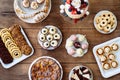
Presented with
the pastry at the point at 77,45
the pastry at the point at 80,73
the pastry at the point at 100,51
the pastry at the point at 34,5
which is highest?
the pastry at the point at 34,5

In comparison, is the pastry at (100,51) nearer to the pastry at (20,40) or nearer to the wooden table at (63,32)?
the wooden table at (63,32)

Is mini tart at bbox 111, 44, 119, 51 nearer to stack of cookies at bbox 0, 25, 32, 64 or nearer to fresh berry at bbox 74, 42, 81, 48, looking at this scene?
fresh berry at bbox 74, 42, 81, 48

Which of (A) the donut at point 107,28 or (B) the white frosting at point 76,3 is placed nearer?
(B) the white frosting at point 76,3

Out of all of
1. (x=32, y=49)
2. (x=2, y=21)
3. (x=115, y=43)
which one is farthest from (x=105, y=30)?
(x=2, y=21)

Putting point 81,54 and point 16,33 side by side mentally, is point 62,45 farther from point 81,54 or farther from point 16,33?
point 16,33

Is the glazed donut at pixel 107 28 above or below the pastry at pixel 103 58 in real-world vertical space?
above

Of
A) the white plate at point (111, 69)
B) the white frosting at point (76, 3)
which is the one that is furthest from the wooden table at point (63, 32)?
the white frosting at point (76, 3)
